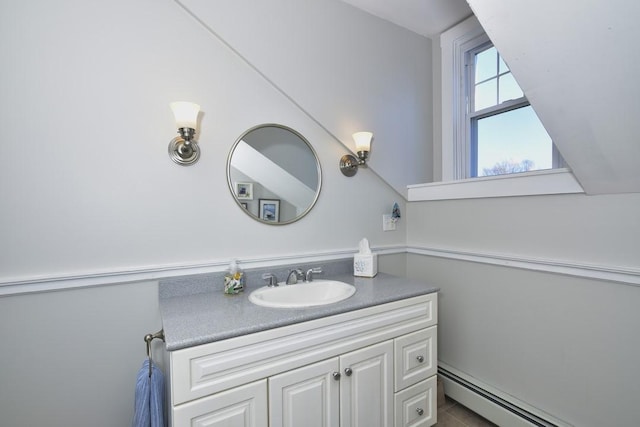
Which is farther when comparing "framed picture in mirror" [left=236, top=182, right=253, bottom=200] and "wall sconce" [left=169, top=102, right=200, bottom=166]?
"framed picture in mirror" [left=236, top=182, right=253, bottom=200]

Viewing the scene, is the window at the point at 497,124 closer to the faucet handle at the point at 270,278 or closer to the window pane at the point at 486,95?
the window pane at the point at 486,95

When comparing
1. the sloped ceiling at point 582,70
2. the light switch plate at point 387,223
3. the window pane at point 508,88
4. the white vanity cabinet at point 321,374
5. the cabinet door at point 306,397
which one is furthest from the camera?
the light switch plate at point 387,223

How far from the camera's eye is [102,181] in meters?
1.29

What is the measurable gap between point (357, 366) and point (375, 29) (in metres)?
2.07

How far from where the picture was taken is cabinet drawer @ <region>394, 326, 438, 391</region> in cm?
141

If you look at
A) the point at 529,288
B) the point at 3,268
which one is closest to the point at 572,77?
the point at 529,288

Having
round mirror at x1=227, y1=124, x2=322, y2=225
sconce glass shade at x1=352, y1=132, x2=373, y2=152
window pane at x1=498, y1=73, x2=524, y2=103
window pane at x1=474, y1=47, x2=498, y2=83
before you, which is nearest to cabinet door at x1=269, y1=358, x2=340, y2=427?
round mirror at x1=227, y1=124, x2=322, y2=225

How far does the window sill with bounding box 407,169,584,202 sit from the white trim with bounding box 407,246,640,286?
34 cm

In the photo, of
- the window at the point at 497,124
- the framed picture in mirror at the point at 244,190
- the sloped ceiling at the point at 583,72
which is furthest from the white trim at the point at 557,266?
the framed picture in mirror at the point at 244,190

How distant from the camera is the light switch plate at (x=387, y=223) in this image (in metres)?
2.10

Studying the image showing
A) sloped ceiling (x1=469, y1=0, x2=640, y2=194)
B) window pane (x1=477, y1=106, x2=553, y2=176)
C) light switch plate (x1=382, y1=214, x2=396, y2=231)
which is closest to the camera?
sloped ceiling (x1=469, y1=0, x2=640, y2=194)

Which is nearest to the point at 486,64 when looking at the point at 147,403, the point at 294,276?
the point at 294,276

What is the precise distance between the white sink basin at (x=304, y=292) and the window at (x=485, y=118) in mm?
1231

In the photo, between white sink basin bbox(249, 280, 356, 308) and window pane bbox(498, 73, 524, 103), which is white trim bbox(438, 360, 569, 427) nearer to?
white sink basin bbox(249, 280, 356, 308)
